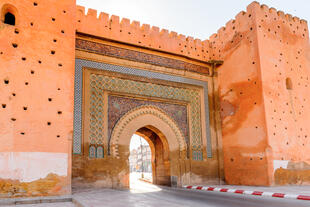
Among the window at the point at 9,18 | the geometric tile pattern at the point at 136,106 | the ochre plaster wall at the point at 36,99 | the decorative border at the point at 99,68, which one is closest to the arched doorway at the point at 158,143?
the geometric tile pattern at the point at 136,106

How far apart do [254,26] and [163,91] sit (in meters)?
3.32

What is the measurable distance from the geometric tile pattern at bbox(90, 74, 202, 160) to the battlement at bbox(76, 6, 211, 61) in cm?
116

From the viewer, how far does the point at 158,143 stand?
30.7 feet

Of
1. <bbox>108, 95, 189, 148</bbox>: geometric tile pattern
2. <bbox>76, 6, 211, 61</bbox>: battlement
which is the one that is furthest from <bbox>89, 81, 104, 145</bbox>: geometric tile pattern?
<bbox>76, 6, 211, 61</bbox>: battlement

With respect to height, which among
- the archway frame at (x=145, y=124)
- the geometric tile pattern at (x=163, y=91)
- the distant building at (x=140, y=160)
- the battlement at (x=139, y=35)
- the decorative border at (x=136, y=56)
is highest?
the battlement at (x=139, y=35)

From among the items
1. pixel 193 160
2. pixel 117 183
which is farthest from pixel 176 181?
pixel 117 183

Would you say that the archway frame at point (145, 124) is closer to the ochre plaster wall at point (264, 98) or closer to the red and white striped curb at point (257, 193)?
the red and white striped curb at point (257, 193)

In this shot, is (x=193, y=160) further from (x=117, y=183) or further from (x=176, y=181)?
(x=117, y=183)

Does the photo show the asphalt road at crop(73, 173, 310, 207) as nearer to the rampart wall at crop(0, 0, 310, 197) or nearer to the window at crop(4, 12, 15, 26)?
the rampart wall at crop(0, 0, 310, 197)

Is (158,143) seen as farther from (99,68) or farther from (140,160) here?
(140,160)

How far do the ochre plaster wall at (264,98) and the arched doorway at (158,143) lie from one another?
1656mm

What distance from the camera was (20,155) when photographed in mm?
5594

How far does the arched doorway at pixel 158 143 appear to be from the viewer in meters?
7.75

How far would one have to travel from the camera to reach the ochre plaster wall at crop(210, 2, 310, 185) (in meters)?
8.30
